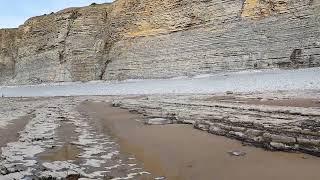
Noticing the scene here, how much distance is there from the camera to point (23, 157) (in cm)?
536

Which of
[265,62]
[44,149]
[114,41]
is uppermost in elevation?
[114,41]

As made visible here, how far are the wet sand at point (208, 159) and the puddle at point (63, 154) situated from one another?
0.69 meters

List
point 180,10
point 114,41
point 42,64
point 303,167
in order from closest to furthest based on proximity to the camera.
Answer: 1. point 303,167
2. point 180,10
3. point 114,41
4. point 42,64

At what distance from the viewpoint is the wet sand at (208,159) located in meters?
3.93

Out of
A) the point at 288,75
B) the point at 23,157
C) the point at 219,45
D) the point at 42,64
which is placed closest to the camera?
the point at 23,157

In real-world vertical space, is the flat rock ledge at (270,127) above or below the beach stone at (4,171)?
above

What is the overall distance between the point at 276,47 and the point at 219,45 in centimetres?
581

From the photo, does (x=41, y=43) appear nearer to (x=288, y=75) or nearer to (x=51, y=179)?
(x=288, y=75)

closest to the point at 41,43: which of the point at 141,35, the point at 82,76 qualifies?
the point at 82,76

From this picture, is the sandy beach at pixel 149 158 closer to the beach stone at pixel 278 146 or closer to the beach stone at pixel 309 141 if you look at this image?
the beach stone at pixel 278 146

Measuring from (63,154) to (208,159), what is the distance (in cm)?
201

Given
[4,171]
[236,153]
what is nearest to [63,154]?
[4,171]

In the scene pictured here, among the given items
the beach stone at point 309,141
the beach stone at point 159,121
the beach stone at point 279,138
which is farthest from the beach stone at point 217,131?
the beach stone at point 159,121

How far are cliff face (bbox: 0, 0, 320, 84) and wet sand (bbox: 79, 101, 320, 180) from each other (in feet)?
83.4
